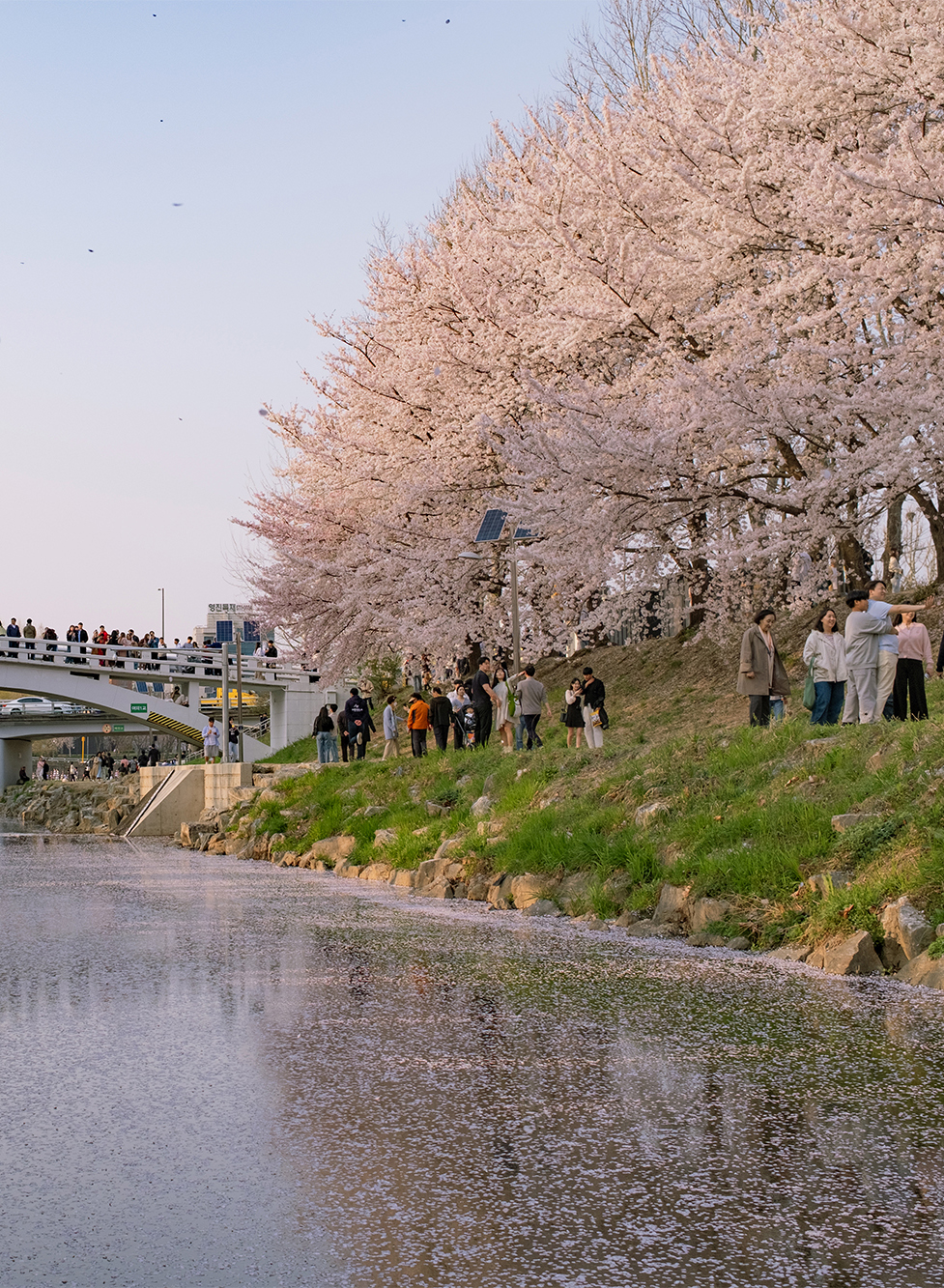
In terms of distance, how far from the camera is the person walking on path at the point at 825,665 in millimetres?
15109

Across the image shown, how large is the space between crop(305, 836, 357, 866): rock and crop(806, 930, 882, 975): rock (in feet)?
38.4

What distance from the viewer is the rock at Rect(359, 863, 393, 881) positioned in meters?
17.1

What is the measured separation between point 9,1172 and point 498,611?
26.8m

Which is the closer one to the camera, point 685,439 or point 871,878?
point 871,878

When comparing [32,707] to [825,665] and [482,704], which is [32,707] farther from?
[825,665]

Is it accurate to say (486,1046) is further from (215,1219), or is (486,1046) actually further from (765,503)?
(765,503)

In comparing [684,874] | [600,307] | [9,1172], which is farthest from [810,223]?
[9,1172]

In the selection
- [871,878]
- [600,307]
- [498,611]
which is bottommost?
[871,878]

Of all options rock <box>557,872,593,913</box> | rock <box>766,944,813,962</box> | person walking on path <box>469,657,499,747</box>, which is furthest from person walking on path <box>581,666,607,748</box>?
rock <box>766,944,813,962</box>

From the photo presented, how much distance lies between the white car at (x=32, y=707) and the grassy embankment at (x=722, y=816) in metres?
57.5

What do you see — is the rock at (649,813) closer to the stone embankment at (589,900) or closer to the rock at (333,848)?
the stone embankment at (589,900)

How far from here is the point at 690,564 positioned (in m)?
26.2

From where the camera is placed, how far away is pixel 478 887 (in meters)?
13.9

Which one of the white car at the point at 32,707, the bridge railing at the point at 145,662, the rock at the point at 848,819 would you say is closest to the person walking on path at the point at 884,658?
the rock at the point at 848,819
